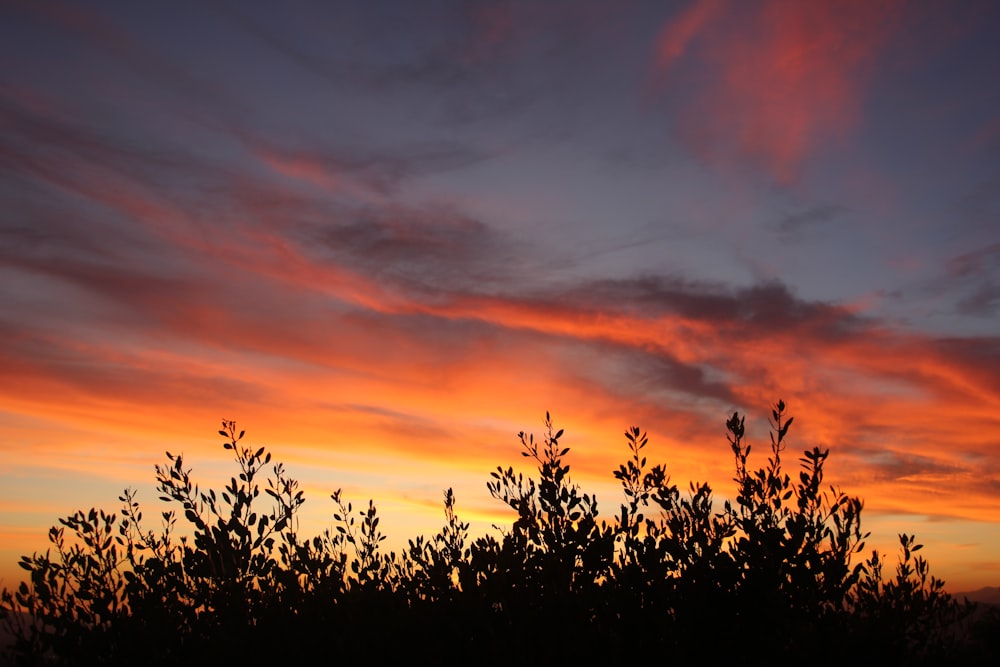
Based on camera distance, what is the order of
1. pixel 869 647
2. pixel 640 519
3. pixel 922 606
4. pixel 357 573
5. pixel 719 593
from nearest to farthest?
1. pixel 869 647
2. pixel 719 593
3. pixel 922 606
4. pixel 640 519
5. pixel 357 573

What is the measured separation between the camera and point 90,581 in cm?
969

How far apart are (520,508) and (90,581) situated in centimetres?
566

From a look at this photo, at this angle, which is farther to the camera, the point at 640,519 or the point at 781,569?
the point at 640,519

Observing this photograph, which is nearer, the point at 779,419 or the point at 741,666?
the point at 741,666

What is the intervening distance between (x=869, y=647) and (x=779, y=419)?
2.90 m

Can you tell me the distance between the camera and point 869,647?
23.6 feet

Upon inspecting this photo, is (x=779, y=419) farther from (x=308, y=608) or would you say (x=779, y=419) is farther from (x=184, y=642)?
(x=184, y=642)

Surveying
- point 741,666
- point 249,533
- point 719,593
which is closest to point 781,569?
point 719,593

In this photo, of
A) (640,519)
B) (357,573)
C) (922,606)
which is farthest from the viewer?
(357,573)

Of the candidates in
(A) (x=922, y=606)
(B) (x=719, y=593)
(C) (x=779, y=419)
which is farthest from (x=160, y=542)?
(A) (x=922, y=606)

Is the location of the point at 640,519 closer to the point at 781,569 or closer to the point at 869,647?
the point at 781,569

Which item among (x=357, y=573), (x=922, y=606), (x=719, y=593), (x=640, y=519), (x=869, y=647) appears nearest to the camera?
(x=869, y=647)

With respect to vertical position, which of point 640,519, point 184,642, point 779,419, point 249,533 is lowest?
point 184,642

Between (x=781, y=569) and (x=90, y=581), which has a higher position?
(x=781, y=569)
